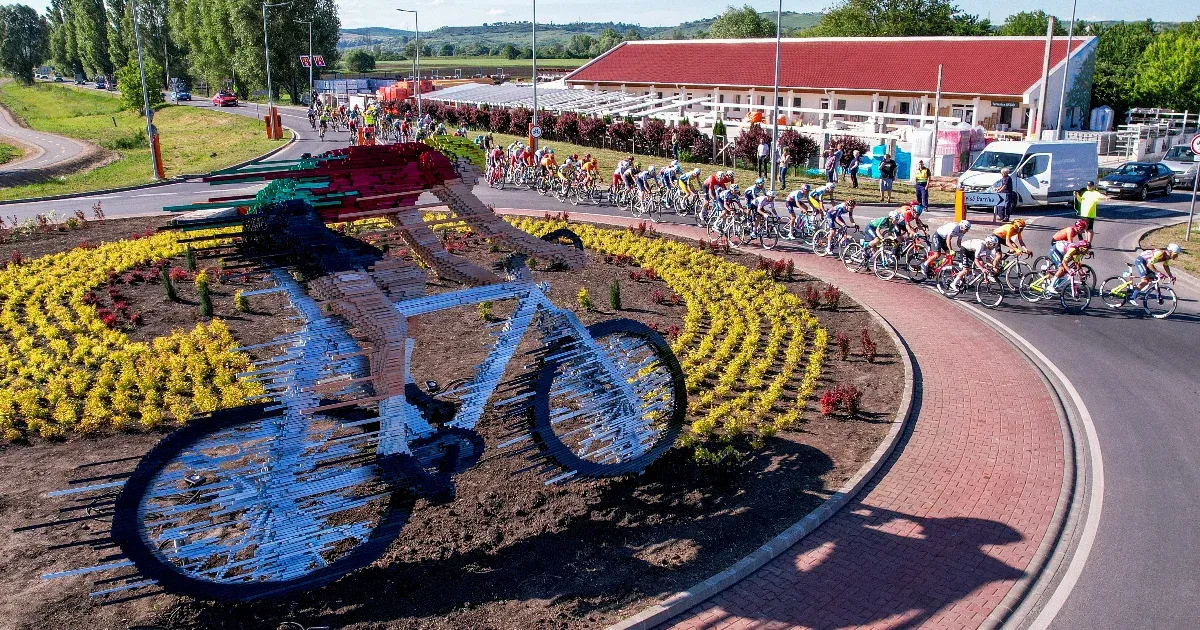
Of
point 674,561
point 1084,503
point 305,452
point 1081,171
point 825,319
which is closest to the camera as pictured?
point 305,452

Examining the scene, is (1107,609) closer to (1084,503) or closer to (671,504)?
(1084,503)

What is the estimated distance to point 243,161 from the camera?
1540 inches

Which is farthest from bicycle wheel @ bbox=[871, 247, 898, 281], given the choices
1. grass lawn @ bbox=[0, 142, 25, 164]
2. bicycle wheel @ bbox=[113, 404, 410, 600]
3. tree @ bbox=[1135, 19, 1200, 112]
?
grass lawn @ bbox=[0, 142, 25, 164]

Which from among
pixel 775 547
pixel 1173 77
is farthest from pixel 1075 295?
pixel 1173 77

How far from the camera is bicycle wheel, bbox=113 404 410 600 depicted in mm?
6312

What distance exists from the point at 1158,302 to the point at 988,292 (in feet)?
9.14

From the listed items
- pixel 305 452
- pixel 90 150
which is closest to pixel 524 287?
pixel 305 452

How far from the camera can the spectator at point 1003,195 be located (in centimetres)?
2345

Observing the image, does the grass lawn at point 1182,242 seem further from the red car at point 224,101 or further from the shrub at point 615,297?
the red car at point 224,101

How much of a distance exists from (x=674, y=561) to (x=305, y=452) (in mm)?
3285

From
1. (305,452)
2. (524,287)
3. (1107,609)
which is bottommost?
(1107,609)

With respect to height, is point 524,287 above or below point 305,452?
above

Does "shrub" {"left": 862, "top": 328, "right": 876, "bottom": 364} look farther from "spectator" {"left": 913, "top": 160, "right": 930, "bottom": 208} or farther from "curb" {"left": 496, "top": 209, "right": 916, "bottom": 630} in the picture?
"spectator" {"left": 913, "top": 160, "right": 930, "bottom": 208}

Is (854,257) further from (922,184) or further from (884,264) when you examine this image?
(922,184)
